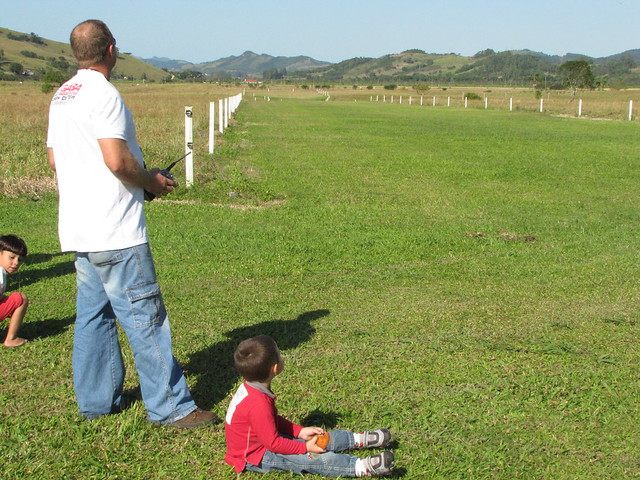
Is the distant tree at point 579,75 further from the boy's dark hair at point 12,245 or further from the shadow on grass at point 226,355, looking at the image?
the boy's dark hair at point 12,245

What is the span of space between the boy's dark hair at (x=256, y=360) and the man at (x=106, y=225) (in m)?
0.49

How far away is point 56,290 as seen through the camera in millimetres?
6555

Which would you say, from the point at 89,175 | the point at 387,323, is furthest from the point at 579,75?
the point at 89,175

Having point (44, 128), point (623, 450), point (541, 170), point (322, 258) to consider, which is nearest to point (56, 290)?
point (322, 258)

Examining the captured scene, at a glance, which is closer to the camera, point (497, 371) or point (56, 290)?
point (497, 371)

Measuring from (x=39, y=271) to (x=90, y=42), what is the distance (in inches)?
167

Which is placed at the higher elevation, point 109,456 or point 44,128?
point 44,128

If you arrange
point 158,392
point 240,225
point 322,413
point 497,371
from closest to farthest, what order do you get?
point 158,392, point 322,413, point 497,371, point 240,225

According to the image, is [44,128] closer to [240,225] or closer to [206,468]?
[240,225]

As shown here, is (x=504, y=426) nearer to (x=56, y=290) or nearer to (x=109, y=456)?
(x=109, y=456)

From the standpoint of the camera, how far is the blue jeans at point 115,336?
3596mm

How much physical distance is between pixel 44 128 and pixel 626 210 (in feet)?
60.7

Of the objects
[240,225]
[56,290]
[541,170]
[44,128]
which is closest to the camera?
[56,290]

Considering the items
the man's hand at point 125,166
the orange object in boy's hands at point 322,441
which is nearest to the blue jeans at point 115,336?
the man's hand at point 125,166
